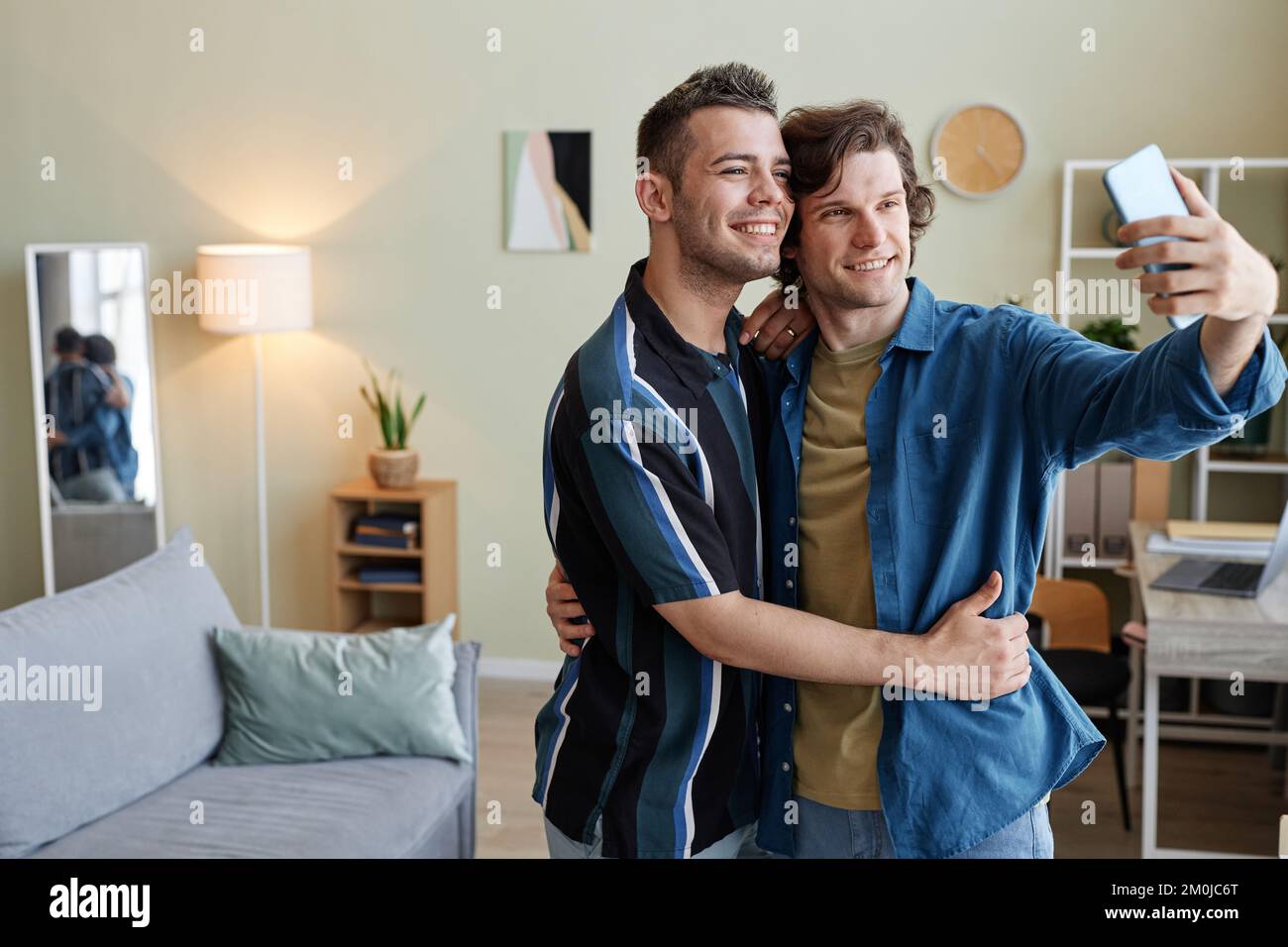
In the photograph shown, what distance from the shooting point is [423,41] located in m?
5.00

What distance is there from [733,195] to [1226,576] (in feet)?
7.52

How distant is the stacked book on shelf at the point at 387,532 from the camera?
4918 mm

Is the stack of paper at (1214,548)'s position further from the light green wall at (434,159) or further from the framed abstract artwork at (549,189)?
the framed abstract artwork at (549,189)

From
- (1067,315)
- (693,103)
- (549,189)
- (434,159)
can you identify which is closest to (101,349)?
(434,159)

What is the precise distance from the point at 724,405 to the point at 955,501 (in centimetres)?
32

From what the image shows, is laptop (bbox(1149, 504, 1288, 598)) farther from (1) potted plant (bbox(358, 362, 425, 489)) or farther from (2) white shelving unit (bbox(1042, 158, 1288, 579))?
(1) potted plant (bbox(358, 362, 425, 489))

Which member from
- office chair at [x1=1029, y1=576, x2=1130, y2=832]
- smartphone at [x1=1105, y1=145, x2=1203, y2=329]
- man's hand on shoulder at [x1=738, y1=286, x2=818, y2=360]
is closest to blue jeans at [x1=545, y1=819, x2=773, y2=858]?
man's hand on shoulder at [x1=738, y1=286, x2=818, y2=360]

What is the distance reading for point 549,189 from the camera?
16.3 feet

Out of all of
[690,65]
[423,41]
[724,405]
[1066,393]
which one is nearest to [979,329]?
[1066,393]

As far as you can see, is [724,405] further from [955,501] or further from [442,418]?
[442,418]

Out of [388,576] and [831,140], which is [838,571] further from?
[388,576]

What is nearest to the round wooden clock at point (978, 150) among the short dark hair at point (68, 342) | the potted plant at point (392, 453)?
the potted plant at point (392, 453)

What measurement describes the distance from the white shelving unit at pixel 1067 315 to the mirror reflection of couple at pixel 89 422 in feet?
12.2

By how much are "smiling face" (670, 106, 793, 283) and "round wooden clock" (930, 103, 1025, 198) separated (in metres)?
3.23
